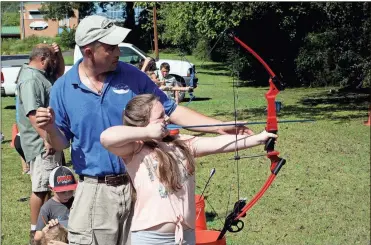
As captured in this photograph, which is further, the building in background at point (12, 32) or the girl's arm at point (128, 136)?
the building in background at point (12, 32)

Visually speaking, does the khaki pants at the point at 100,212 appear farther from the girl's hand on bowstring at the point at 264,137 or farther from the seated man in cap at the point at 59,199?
the seated man in cap at the point at 59,199

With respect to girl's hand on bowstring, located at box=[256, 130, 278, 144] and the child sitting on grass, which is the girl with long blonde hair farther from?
the child sitting on grass

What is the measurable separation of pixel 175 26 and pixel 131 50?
172cm

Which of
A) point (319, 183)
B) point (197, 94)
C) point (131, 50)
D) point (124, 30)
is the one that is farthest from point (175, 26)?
point (124, 30)

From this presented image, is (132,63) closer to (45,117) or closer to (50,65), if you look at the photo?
(50,65)

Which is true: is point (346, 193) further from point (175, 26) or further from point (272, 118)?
point (175, 26)

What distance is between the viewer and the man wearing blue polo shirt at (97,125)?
11.2 ft

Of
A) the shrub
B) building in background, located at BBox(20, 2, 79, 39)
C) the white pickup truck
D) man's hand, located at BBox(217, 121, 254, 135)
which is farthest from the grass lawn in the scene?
building in background, located at BBox(20, 2, 79, 39)

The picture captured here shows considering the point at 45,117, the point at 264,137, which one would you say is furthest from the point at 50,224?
the point at 264,137

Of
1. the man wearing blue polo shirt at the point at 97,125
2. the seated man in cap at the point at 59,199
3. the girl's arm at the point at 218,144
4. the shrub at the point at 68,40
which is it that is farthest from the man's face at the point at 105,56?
the shrub at the point at 68,40

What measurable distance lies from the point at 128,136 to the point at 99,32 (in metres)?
0.70

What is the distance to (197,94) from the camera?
20.0 metres

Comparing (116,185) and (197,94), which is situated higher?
(116,185)

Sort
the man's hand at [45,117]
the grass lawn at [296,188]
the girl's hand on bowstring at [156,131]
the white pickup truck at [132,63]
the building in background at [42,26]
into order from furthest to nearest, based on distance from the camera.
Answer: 1. the building in background at [42,26]
2. the white pickup truck at [132,63]
3. the grass lawn at [296,188]
4. the man's hand at [45,117]
5. the girl's hand on bowstring at [156,131]
